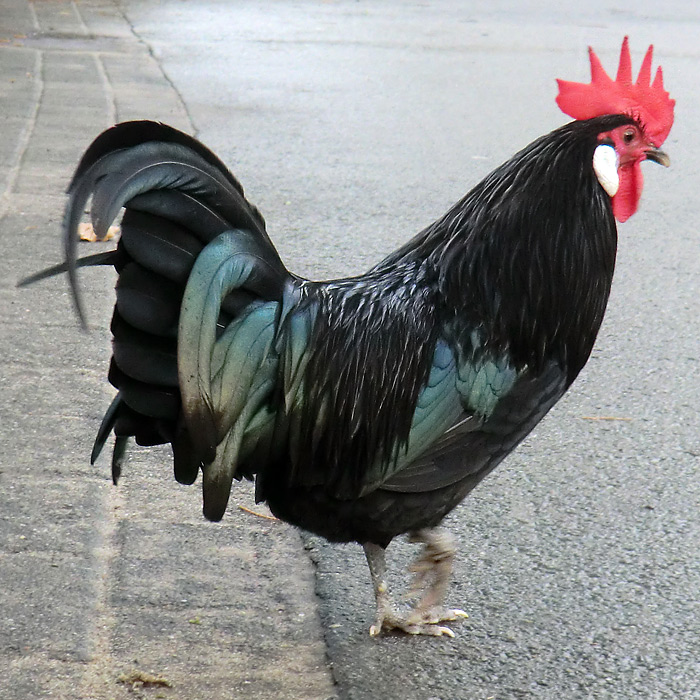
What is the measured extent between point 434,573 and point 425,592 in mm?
63

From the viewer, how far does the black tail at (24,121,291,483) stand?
2.23 meters

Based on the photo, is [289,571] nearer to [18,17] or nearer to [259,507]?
[259,507]

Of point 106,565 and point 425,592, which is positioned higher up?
point 425,592

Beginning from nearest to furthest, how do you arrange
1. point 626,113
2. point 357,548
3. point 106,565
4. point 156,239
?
1. point 156,239
2. point 626,113
3. point 106,565
4. point 357,548

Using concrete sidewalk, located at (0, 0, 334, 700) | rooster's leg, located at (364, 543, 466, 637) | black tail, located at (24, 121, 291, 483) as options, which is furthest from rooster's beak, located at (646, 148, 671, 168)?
concrete sidewalk, located at (0, 0, 334, 700)

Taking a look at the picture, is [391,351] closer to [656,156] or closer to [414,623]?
[414,623]

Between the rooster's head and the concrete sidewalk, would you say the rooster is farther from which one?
the concrete sidewalk

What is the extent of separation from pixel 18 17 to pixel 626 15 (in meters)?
8.84

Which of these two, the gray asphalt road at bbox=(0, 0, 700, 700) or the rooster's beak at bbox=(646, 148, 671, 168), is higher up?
the rooster's beak at bbox=(646, 148, 671, 168)

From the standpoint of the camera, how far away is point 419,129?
862 centimetres

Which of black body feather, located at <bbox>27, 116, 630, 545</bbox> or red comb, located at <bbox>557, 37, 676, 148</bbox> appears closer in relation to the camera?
black body feather, located at <bbox>27, 116, 630, 545</bbox>

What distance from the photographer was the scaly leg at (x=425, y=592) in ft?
9.51

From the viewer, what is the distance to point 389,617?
2.93m

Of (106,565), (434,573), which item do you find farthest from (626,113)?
(106,565)
